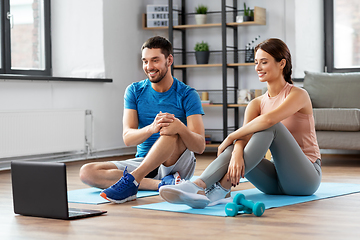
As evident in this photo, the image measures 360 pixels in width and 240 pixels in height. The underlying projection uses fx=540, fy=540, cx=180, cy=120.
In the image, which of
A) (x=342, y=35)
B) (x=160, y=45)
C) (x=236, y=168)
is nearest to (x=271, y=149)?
(x=236, y=168)

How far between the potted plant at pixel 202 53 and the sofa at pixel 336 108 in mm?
1116

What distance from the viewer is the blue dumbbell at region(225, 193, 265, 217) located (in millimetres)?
2186

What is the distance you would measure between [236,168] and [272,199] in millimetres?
436

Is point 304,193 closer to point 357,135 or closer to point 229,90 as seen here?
point 357,135

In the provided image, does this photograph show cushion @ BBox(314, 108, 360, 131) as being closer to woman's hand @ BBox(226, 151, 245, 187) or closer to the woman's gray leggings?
the woman's gray leggings

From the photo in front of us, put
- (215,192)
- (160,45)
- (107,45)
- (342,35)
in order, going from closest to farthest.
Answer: (215,192)
(160,45)
(107,45)
(342,35)

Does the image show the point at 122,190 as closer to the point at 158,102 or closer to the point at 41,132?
the point at 158,102

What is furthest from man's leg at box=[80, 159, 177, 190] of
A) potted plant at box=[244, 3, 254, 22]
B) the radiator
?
potted plant at box=[244, 3, 254, 22]

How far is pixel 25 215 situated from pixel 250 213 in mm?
957

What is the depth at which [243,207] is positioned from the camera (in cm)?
224

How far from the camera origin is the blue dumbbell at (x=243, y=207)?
219cm

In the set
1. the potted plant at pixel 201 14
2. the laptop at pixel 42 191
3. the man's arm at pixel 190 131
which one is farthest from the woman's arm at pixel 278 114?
the potted plant at pixel 201 14

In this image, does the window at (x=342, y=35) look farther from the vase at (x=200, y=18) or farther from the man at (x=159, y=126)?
the man at (x=159, y=126)

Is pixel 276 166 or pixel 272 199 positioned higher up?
pixel 276 166
